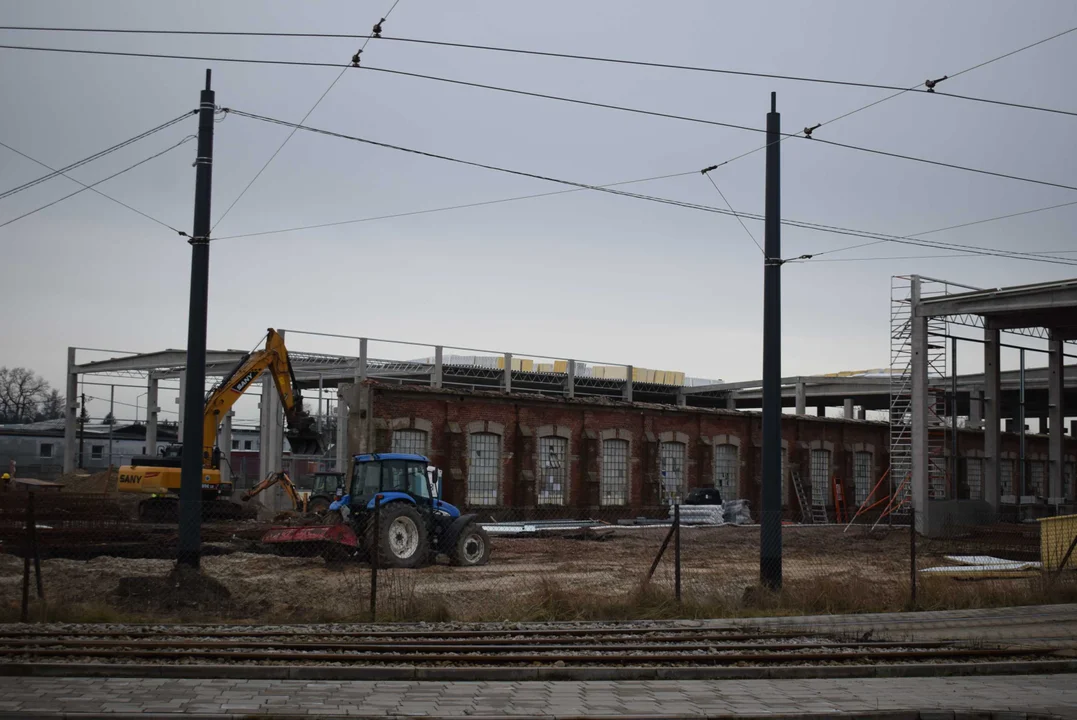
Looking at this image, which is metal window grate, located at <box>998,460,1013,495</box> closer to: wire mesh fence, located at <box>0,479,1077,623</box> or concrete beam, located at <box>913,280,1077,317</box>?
wire mesh fence, located at <box>0,479,1077,623</box>

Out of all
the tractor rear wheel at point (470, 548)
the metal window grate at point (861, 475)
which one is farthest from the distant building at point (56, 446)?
the tractor rear wheel at point (470, 548)

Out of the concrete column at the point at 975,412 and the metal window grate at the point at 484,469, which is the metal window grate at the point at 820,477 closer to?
the concrete column at the point at 975,412

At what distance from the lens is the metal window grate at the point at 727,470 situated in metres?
42.2

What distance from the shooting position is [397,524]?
20953mm

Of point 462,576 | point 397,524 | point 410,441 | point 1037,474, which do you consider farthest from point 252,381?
point 1037,474

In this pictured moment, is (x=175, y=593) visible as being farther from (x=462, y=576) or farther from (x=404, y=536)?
(x=404, y=536)

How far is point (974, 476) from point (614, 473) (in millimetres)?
23768

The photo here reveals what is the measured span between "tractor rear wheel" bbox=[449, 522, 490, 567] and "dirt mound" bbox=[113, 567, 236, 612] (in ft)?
24.2

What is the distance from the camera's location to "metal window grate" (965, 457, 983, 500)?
5191cm

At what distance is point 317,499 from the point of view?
3362cm

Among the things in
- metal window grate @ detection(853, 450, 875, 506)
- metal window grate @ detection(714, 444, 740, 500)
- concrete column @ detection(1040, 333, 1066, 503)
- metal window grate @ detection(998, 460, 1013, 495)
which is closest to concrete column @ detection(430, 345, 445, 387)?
metal window grate @ detection(714, 444, 740, 500)

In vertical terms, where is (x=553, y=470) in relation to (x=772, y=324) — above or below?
below

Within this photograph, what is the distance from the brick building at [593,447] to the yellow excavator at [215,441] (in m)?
2.00

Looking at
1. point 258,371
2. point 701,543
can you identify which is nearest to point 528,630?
point 701,543
